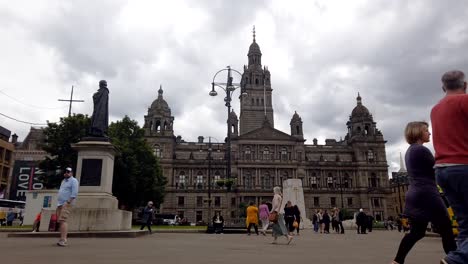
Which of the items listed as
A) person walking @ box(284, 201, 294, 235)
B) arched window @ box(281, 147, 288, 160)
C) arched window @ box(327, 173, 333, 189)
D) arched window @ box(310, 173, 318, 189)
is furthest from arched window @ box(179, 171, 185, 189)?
person walking @ box(284, 201, 294, 235)

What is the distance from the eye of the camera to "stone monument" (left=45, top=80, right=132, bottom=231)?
1230 cm

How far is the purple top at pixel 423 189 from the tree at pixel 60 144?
35.5m

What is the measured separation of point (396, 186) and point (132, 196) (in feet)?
254

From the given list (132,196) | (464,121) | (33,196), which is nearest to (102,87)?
(464,121)

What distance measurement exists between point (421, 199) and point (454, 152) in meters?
1.28

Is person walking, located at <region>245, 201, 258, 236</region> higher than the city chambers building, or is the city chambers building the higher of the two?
the city chambers building

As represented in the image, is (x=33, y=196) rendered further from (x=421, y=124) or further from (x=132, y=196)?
(x=421, y=124)

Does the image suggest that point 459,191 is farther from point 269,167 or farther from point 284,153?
point 284,153

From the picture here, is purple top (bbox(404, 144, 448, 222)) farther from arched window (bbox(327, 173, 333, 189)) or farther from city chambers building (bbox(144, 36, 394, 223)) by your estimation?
arched window (bbox(327, 173, 333, 189))

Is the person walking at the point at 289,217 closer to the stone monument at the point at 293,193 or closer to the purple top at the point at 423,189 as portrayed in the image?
the stone monument at the point at 293,193

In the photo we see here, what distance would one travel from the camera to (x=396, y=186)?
95625mm

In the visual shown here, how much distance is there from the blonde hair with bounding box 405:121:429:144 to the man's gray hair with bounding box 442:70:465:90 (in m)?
0.99

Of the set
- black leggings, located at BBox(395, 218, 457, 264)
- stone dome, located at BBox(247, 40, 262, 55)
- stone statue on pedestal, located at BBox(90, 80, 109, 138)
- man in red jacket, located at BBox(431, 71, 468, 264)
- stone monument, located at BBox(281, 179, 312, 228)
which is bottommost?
black leggings, located at BBox(395, 218, 457, 264)

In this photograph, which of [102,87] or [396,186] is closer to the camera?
[102,87]
